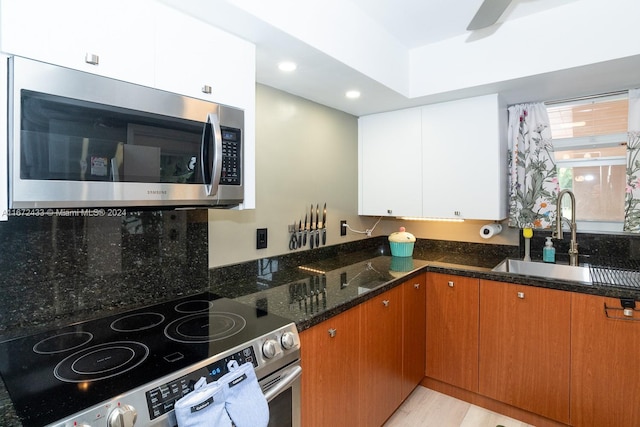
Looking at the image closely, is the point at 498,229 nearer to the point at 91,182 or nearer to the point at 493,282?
the point at 493,282

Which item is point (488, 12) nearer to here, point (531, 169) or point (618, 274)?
point (531, 169)

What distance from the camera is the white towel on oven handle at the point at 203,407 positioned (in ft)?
2.90

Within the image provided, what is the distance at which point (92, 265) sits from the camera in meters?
1.35

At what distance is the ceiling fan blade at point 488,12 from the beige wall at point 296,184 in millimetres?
1100

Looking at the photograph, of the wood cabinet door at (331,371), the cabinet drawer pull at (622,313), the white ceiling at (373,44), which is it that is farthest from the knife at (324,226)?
the cabinet drawer pull at (622,313)

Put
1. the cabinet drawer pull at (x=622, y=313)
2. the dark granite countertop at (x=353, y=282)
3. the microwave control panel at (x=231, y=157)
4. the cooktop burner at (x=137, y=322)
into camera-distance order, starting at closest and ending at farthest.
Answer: the cooktop burner at (x=137, y=322)
the microwave control panel at (x=231, y=157)
the dark granite countertop at (x=353, y=282)
the cabinet drawer pull at (x=622, y=313)

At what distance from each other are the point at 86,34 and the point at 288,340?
1164 mm

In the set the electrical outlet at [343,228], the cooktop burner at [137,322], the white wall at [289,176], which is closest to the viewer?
the cooktop burner at [137,322]

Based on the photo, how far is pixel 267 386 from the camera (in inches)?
46.4

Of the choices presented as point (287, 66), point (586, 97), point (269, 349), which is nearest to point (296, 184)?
point (287, 66)

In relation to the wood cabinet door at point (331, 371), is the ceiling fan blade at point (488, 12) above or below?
above

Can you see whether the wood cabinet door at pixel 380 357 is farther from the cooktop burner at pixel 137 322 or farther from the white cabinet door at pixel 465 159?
the cooktop burner at pixel 137 322

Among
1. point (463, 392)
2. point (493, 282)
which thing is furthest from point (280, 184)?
point (463, 392)

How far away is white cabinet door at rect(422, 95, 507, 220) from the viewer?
7.38 ft
